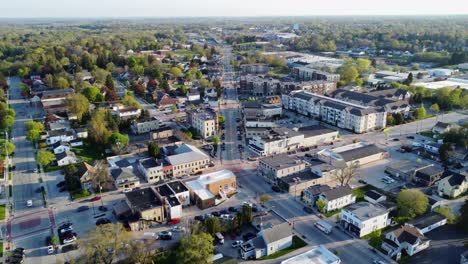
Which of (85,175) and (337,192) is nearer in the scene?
(337,192)

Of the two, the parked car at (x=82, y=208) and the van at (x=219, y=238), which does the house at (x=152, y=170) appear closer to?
the parked car at (x=82, y=208)

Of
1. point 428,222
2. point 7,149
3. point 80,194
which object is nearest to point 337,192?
point 428,222

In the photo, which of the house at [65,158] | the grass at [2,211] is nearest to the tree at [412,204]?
the grass at [2,211]

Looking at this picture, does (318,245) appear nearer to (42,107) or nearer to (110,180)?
(110,180)

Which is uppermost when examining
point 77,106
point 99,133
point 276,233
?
point 77,106

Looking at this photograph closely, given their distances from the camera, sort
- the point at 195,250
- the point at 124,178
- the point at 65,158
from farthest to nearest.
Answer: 1. the point at 65,158
2. the point at 124,178
3. the point at 195,250

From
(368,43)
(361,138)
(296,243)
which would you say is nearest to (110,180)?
(296,243)

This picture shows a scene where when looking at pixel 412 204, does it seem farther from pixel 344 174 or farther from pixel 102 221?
pixel 102 221

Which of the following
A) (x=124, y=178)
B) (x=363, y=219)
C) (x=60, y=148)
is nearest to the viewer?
(x=363, y=219)
